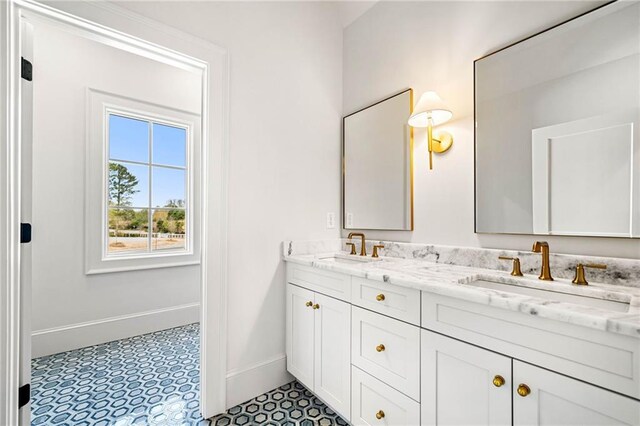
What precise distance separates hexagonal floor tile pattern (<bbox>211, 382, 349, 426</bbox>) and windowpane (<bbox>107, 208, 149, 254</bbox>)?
1998 mm

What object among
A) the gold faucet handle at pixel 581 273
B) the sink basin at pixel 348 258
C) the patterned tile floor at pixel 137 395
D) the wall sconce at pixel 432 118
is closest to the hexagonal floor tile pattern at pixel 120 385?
the patterned tile floor at pixel 137 395

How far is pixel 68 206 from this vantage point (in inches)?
101

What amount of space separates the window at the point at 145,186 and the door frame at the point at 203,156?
1.64 metres

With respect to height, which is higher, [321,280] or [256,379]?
[321,280]

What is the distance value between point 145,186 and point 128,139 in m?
0.49

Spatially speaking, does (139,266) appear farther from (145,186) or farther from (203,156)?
(203,156)

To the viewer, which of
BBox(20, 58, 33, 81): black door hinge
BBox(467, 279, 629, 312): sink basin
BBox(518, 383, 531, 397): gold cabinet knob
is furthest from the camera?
BBox(20, 58, 33, 81): black door hinge

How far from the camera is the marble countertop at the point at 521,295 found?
780 millimetres

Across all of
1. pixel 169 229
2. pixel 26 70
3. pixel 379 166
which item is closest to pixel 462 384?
pixel 379 166

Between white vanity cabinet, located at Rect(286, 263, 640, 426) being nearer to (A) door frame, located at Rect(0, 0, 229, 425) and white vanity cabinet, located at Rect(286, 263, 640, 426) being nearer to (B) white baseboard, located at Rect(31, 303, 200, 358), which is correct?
(A) door frame, located at Rect(0, 0, 229, 425)

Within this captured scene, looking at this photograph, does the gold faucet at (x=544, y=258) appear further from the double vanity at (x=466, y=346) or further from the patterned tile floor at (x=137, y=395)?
the patterned tile floor at (x=137, y=395)

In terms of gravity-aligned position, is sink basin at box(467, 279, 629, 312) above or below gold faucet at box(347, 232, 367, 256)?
below

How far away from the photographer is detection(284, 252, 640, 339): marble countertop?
30.7 inches

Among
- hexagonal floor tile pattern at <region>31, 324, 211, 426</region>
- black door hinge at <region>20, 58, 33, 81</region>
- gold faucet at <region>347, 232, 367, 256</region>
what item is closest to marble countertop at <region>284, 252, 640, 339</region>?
gold faucet at <region>347, 232, 367, 256</region>
